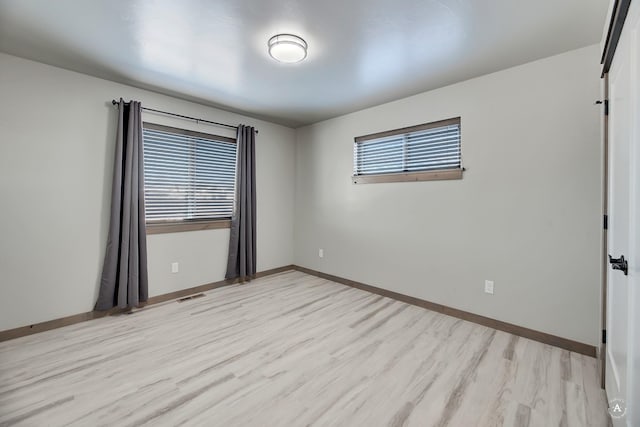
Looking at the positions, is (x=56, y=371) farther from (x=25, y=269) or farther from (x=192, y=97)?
(x=192, y=97)

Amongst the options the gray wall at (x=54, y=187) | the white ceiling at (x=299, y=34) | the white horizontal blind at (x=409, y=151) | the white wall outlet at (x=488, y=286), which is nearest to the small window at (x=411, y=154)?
the white horizontal blind at (x=409, y=151)

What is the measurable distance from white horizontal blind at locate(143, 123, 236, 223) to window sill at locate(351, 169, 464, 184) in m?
1.89

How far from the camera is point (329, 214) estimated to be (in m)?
4.43

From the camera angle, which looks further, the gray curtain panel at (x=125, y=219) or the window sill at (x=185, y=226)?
the window sill at (x=185, y=226)

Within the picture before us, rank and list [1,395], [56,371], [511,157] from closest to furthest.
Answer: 1. [1,395]
2. [56,371]
3. [511,157]

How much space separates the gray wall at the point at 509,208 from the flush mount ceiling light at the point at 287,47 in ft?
5.58

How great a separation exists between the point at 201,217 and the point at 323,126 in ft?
7.62

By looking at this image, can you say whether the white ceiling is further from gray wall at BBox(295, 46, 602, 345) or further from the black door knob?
the black door knob

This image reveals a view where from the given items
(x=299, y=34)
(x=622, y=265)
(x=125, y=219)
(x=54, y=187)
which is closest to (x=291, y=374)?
(x=622, y=265)

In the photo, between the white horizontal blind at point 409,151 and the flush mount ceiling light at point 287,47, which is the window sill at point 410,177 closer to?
the white horizontal blind at point 409,151

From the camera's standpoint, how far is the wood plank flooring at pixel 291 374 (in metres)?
1.65

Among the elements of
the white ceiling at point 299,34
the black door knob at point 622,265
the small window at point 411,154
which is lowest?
the black door knob at point 622,265

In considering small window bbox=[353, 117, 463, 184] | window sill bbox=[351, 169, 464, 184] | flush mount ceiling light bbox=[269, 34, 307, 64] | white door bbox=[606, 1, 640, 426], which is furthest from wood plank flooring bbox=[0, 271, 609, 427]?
flush mount ceiling light bbox=[269, 34, 307, 64]

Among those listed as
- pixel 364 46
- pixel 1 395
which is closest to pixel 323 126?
pixel 364 46
